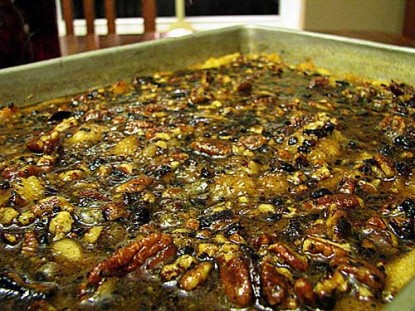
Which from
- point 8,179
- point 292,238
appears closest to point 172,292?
point 292,238

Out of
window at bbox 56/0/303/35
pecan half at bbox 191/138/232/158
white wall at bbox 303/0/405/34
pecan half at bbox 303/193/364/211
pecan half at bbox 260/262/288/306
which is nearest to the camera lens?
pecan half at bbox 260/262/288/306

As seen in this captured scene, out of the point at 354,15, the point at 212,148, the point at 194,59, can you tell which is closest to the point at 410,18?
the point at 354,15

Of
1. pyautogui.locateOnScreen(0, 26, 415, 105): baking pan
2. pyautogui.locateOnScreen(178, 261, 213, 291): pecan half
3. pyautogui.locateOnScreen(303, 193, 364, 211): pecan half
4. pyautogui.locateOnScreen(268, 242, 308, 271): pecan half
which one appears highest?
pyautogui.locateOnScreen(0, 26, 415, 105): baking pan

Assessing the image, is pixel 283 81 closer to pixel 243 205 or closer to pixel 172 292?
pixel 243 205

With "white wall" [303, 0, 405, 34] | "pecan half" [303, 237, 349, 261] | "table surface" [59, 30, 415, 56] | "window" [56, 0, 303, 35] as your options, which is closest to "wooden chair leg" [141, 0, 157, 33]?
"table surface" [59, 30, 415, 56]

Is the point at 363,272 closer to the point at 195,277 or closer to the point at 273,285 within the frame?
the point at 273,285

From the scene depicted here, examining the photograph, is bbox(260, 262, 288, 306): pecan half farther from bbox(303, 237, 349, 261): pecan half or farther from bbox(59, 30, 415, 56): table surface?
bbox(59, 30, 415, 56): table surface
